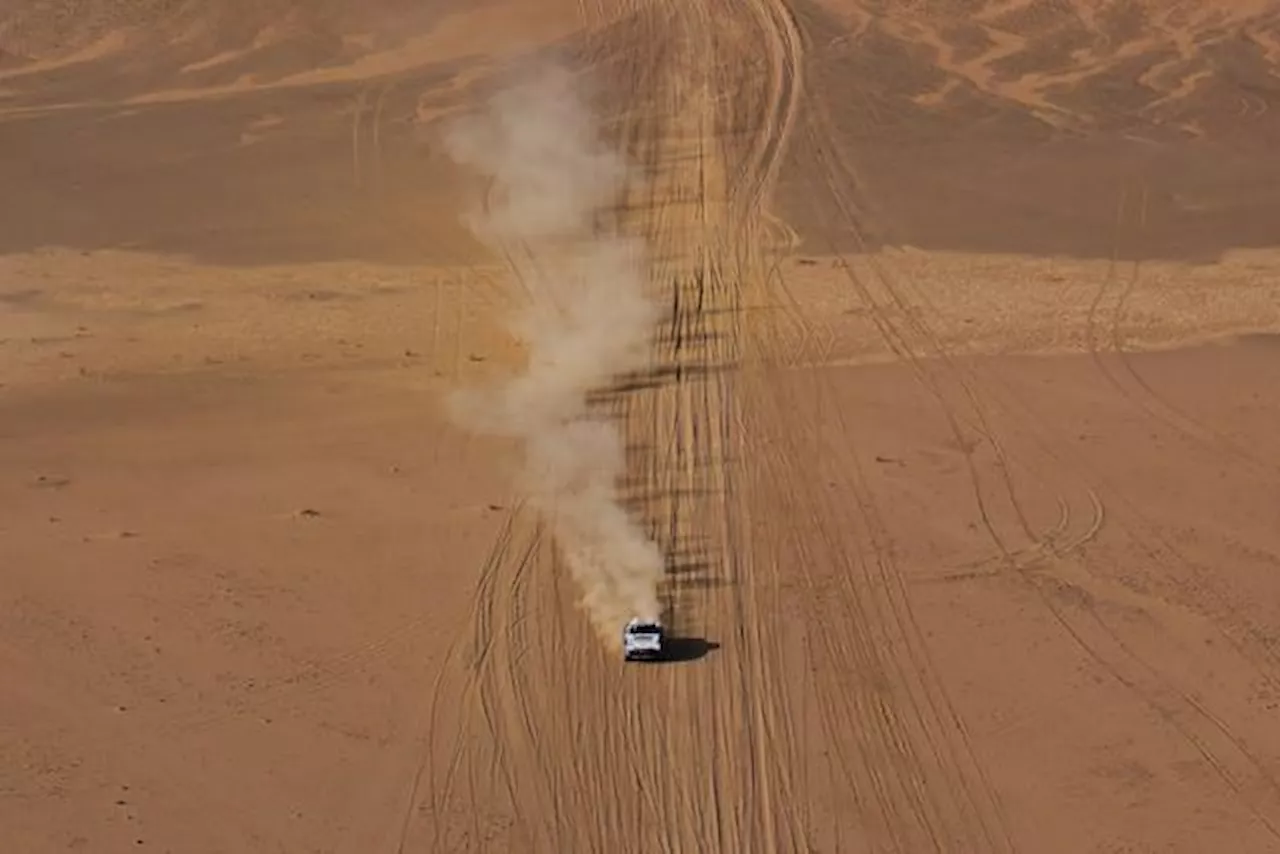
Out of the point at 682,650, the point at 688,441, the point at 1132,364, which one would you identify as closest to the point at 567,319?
the point at 688,441

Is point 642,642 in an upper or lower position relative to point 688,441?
lower

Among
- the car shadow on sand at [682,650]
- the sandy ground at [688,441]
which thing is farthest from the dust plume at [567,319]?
the car shadow on sand at [682,650]

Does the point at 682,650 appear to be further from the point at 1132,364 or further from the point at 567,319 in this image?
the point at 1132,364

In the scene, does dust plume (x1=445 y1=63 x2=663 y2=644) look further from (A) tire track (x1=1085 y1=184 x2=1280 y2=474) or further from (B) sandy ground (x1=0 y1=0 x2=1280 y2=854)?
(A) tire track (x1=1085 y1=184 x2=1280 y2=474)

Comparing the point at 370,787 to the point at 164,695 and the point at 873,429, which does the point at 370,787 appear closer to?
the point at 164,695

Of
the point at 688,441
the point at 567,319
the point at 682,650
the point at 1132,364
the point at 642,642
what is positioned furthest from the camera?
the point at 567,319

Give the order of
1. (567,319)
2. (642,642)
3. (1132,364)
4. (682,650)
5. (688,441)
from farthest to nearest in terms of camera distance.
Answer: (567,319) → (1132,364) → (688,441) → (682,650) → (642,642)

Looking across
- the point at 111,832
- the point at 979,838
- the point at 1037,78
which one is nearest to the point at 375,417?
the point at 111,832

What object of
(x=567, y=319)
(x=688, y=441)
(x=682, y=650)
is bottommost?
(x=682, y=650)

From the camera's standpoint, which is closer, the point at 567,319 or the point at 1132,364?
the point at 1132,364
